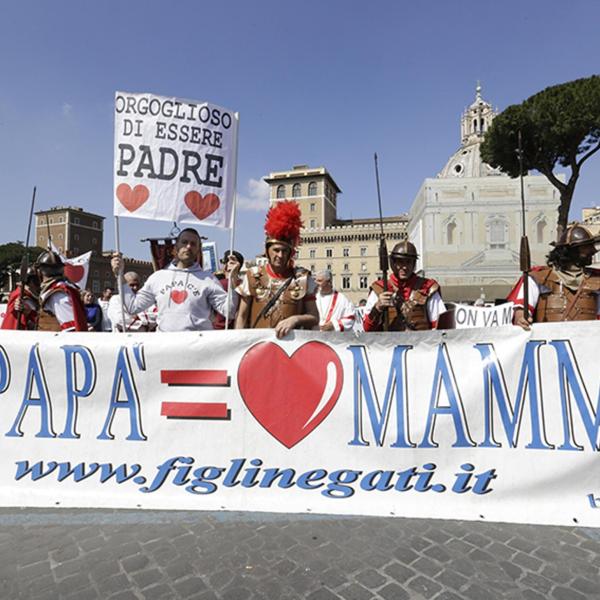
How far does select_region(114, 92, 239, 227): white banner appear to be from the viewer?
3.61 m

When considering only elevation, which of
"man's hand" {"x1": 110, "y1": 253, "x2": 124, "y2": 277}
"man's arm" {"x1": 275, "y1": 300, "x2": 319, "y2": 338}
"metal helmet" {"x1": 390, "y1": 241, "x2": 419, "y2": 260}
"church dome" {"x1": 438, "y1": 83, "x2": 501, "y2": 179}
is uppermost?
"church dome" {"x1": 438, "y1": 83, "x2": 501, "y2": 179}

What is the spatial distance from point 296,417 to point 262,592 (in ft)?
3.15

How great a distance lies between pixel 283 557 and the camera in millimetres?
2523

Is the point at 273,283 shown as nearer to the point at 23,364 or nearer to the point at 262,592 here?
the point at 23,364

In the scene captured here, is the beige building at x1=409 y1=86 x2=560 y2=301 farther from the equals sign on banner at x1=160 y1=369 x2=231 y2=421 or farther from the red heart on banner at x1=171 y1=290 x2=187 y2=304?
the equals sign on banner at x1=160 y1=369 x2=231 y2=421

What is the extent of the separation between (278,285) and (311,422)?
1350 millimetres

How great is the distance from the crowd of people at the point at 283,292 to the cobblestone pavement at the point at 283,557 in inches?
58.3

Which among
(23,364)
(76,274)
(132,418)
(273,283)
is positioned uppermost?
(76,274)

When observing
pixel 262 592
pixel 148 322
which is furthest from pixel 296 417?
pixel 148 322

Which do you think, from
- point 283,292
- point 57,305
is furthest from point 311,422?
point 57,305

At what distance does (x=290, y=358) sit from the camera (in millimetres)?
2879

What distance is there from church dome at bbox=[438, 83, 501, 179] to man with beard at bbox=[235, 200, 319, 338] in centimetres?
9114

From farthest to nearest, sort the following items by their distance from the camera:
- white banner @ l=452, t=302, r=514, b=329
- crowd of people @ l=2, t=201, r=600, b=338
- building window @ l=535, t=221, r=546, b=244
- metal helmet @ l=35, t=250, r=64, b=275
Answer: building window @ l=535, t=221, r=546, b=244
white banner @ l=452, t=302, r=514, b=329
metal helmet @ l=35, t=250, r=64, b=275
crowd of people @ l=2, t=201, r=600, b=338

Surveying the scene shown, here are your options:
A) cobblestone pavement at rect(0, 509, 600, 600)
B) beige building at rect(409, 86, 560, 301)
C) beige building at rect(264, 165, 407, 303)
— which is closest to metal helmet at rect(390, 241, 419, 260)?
cobblestone pavement at rect(0, 509, 600, 600)
